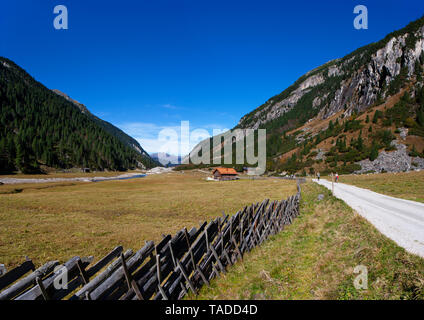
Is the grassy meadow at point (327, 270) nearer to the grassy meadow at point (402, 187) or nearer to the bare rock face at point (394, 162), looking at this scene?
the grassy meadow at point (402, 187)

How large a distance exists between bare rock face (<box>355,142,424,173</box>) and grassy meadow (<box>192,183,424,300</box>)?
82.0m

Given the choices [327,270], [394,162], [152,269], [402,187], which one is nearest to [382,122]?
[394,162]

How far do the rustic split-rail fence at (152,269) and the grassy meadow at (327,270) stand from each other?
0.63m

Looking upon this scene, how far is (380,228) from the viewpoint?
9.38 metres

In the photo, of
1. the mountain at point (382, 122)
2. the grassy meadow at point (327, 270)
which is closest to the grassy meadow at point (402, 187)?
the grassy meadow at point (327, 270)

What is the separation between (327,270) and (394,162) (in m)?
89.8

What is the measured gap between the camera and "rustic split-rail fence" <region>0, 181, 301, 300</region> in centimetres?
397

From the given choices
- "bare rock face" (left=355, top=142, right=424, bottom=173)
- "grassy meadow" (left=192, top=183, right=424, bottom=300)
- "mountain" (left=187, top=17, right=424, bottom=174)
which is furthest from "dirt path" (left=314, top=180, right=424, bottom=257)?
"mountain" (left=187, top=17, right=424, bottom=174)

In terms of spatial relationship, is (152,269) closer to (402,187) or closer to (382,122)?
(402,187)

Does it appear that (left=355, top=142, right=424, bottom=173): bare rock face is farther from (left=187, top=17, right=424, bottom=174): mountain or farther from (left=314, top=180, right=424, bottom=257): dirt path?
(left=314, top=180, right=424, bottom=257): dirt path

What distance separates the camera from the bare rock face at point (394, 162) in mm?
67188

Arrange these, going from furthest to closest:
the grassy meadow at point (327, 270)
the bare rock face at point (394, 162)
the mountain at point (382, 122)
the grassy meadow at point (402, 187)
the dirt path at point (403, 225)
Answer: the mountain at point (382, 122)
the bare rock face at point (394, 162)
the grassy meadow at point (402, 187)
the dirt path at point (403, 225)
the grassy meadow at point (327, 270)
